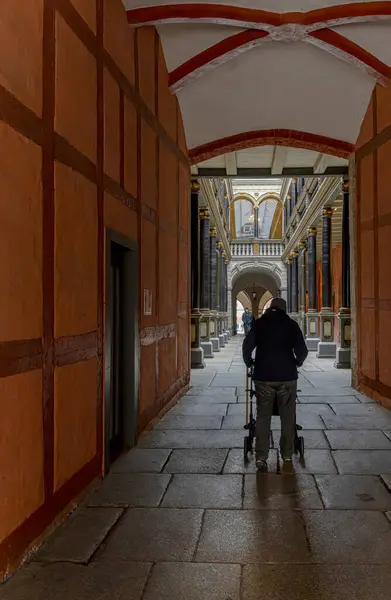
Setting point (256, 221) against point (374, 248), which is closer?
point (374, 248)

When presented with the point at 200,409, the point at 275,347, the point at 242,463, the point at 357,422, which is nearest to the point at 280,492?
the point at 242,463

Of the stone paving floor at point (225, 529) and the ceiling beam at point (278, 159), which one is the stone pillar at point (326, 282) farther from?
the stone paving floor at point (225, 529)

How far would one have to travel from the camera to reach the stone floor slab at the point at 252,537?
3.30 meters

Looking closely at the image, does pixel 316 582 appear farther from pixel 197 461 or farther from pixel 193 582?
pixel 197 461

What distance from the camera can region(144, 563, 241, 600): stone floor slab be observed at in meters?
2.85

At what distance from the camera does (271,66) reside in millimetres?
8297

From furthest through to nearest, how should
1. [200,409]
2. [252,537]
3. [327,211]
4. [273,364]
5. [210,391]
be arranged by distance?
[327,211], [210,391], [200,409], [273,364], [252,537]

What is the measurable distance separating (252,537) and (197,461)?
1.84 metres

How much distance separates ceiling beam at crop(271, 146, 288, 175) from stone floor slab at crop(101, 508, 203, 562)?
904 cm

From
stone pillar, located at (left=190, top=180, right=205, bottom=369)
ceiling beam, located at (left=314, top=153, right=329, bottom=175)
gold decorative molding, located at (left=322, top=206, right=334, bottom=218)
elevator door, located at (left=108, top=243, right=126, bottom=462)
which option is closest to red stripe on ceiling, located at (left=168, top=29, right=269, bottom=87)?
elevator door, located at (left=108, top=243, right=126, bottom=462)

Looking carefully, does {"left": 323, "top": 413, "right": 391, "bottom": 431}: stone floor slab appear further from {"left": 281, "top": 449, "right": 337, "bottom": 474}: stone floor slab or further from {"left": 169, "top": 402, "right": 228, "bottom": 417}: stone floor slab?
{"left": 169, "top": 402, "right": 228, "bottom": 417}: stone floor slab

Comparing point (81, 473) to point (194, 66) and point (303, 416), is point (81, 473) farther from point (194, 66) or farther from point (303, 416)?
point (194, 66)

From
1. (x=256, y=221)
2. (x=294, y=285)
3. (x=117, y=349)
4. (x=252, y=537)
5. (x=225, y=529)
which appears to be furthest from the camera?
(x=256, y=221)

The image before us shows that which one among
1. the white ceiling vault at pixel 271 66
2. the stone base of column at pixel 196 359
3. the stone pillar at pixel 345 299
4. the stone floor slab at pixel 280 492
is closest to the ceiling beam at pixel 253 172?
the stone pillar at pixel 345 299
